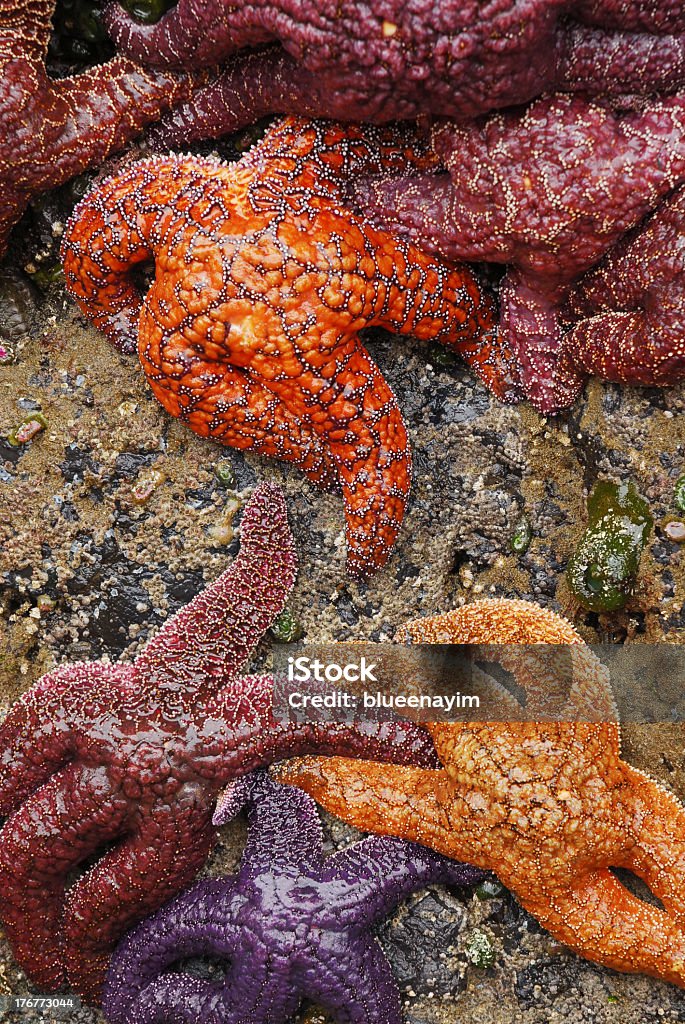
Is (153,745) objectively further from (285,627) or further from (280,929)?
(280,929)

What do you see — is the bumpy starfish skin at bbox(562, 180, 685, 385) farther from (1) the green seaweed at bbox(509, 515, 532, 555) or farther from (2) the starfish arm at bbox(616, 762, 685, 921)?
(2) the starfish arm at bbox(616, 762, 685, 921)

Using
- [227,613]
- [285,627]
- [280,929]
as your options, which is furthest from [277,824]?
[227,613]

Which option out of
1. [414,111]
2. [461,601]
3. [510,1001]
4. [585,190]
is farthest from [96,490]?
[510,1001]

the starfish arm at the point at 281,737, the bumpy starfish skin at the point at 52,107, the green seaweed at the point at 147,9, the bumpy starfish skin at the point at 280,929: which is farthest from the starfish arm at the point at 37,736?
the green seaweed at the point at 147,9

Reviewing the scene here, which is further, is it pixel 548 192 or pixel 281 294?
pixel 281 294

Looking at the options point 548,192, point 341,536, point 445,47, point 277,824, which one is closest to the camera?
point 445,47
